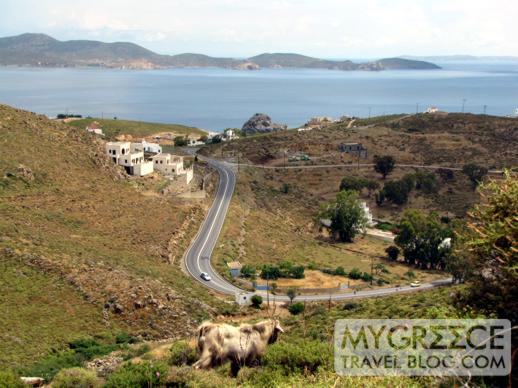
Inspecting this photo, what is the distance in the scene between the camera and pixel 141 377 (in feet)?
44.3

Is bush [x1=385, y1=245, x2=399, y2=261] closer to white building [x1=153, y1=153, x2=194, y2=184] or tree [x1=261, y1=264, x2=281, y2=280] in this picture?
tree [x1=261, y1=264, x2=281, y2=280]

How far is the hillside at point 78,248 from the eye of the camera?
1066 inches

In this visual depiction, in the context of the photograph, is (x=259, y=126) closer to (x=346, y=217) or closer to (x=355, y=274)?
(x=346, y=217)

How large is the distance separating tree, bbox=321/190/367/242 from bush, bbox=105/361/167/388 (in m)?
54.3

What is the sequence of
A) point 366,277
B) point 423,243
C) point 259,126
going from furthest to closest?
1. point 259,126
2. point 423,243
3. point 366,277

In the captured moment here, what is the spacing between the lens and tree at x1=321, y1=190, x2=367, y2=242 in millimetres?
66812

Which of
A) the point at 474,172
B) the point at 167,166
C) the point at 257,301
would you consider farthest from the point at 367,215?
the point at 257,301

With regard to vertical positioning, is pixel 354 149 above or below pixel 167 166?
above

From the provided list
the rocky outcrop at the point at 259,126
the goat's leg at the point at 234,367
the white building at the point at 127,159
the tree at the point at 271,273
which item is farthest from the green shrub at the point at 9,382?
the rocky outcrop at the point at 259,126

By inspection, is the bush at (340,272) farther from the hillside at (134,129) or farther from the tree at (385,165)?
the hillside at (134,129)

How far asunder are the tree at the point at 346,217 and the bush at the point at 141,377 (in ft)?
178

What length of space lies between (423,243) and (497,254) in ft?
164

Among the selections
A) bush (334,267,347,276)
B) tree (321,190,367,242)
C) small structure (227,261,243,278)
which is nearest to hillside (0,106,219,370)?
small structure (227,261,243,278)

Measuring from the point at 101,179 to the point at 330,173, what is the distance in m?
48.9
